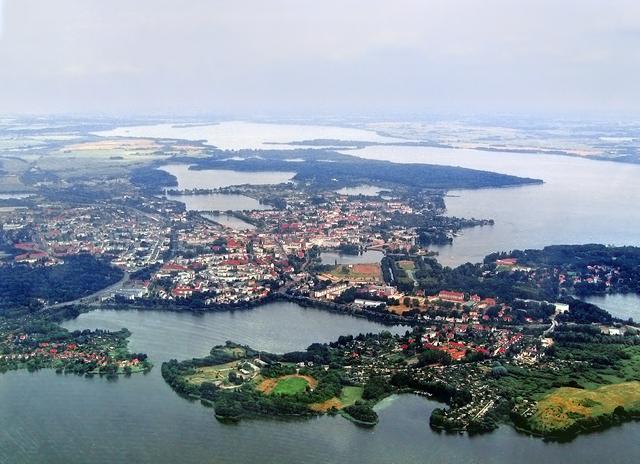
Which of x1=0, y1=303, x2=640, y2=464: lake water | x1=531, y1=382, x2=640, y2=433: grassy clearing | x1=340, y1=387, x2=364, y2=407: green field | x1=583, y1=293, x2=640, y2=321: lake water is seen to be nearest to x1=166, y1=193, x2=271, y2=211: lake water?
x1=583, y1=293, x2=640, y2=321: lake water

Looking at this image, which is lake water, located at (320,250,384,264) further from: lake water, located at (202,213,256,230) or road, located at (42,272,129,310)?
road, located at (42,272,129,310)

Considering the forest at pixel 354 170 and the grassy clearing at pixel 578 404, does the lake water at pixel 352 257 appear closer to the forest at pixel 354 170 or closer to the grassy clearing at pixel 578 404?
the grassy clearing at pixel 578 404

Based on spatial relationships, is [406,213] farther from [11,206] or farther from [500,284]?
[11,206]

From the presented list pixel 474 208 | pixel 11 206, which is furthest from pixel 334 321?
pixel 11 206

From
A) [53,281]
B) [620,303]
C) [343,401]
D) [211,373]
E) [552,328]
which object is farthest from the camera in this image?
[53,281]

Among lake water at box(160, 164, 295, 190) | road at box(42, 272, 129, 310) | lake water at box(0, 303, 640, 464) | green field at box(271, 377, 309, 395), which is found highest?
lake water at box(160, 164, 295, 190)

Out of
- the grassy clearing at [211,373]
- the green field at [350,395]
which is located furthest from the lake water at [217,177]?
the green field at [350,395]

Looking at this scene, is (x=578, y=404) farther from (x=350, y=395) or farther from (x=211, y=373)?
(x=211, y=373)

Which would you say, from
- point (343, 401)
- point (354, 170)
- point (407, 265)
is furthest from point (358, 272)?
point (354, 170)
